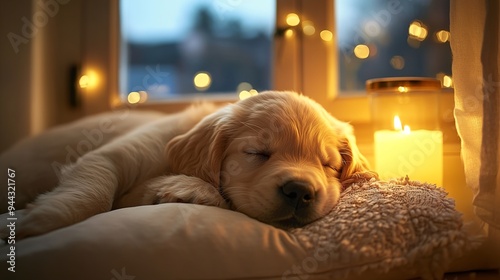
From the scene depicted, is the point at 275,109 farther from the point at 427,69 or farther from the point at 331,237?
the point at 427,69

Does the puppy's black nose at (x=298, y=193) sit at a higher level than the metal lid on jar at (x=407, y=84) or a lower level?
lower

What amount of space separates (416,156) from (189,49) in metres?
2.34

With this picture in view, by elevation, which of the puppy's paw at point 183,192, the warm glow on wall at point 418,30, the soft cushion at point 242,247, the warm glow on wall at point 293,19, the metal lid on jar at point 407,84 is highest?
the warm glow on wall at point 293,19

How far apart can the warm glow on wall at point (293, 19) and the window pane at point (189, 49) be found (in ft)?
1.36

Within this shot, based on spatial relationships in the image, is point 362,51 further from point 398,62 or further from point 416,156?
point 416,156

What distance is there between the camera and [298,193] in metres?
1.69

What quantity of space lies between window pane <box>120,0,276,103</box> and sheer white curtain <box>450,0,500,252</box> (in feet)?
5.99

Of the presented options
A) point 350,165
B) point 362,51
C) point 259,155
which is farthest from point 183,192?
point 362,51

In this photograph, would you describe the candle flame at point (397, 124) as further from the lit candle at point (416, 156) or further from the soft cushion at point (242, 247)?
the soft cushion at point (242, 247)

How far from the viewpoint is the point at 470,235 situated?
4.98 ft

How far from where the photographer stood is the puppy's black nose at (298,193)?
1687 mm

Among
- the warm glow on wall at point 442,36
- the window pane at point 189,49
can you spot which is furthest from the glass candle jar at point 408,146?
the window pane at point 189,49

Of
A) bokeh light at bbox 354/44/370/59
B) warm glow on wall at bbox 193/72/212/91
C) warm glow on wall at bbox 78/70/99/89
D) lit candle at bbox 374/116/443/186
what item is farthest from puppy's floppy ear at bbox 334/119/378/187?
warm glow on wall at bbox 78/70/99/89

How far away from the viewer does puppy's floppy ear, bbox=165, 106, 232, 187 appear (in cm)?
205
